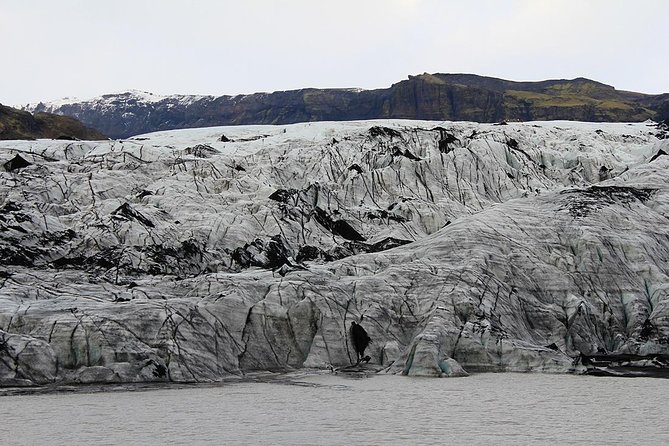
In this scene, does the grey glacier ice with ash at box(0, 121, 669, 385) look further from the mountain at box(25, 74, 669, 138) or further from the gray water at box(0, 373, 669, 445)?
the mountain at box(25, 74, 669, 138)

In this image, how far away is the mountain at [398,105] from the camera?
298 ft

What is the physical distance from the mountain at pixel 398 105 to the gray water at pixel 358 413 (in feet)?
235

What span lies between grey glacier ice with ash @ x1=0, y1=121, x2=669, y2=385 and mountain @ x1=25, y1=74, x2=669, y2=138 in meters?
47.8

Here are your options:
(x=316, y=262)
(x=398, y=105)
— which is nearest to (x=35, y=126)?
(x=316, y=262)

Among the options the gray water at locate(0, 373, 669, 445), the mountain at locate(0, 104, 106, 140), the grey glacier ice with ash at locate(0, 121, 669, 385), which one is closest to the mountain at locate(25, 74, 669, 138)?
the mountain at locate(0, 104, 106, 140)

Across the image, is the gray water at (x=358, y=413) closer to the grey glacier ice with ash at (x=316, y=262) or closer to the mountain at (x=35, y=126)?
the grey glacier ice with ash at (x=316, y=262)

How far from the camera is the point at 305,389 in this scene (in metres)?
20.6

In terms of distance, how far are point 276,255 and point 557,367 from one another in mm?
12511

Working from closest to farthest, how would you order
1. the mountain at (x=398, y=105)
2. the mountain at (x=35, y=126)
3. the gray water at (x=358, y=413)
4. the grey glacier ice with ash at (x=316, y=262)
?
the gray water at (x=358, y=413), the grey glacier ice with ash at (x=316, y=262), the mountain at (x=35, y=126), the mountain at (x=398, y=105)

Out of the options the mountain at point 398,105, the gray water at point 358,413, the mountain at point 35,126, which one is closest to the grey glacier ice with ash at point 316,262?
the gray water at point 358,413

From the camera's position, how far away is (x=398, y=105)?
4021 inches

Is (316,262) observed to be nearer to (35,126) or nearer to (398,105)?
(35,126)

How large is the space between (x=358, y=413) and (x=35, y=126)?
193 feet

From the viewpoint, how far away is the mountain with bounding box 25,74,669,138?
90.9m
